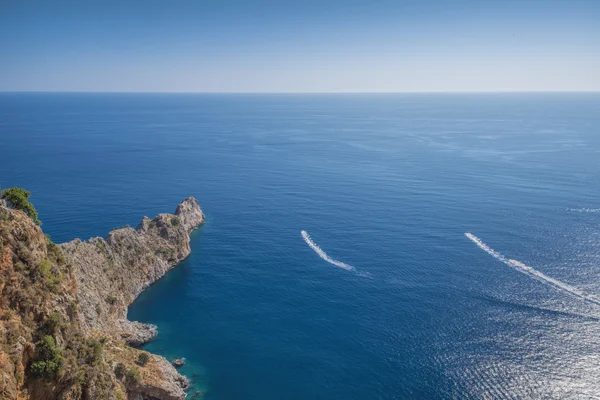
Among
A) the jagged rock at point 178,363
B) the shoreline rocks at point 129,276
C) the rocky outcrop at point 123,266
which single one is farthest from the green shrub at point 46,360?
the jagged rock at point 178,363

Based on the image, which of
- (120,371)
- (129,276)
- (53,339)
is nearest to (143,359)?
(120,371)

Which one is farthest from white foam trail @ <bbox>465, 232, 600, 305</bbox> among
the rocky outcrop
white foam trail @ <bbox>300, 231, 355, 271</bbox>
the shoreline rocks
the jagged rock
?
the rocky outcrop

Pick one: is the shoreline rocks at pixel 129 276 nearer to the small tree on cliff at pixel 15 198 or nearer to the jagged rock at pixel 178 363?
the jagged rock at pixel 178 363

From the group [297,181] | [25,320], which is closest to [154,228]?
[25,320]

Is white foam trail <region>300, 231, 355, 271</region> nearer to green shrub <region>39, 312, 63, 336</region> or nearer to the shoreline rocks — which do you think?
the shoreline rocks

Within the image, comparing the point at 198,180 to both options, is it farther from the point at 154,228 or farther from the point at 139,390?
the point at 139,390

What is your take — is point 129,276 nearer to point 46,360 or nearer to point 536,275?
point 46,360

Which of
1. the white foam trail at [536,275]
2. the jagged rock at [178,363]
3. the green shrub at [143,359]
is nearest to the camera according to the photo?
the green shrub at [143,359]
